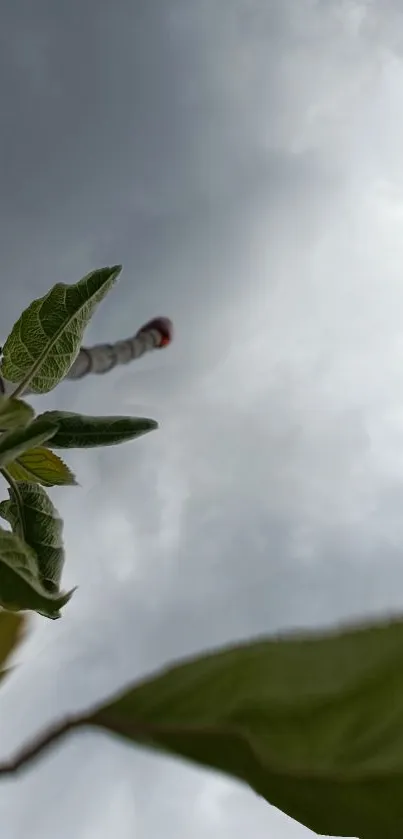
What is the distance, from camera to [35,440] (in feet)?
4.05

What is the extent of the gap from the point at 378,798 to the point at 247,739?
0.11 m

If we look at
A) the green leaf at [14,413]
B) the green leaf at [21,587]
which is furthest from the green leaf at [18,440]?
the green leaf at [21,587]

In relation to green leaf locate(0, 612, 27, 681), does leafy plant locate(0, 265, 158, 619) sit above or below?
above

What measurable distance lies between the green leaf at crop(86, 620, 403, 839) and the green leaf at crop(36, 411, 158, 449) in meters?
1.04

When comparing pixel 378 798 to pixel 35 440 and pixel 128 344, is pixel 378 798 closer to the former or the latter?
pixel 35 440

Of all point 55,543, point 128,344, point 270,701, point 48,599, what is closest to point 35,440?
point 48,599

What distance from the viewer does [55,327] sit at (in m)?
1.86

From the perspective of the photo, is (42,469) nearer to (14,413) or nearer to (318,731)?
(14,413)

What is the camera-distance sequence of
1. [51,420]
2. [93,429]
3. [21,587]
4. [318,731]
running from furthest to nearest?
[93,429] < [51,420] < [21,587] < [318,731]

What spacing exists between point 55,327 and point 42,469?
359mm

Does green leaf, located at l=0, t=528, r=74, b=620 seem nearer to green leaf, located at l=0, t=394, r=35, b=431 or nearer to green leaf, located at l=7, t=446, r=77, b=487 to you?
green leaf, located at l=0, t=394, r=35, b=431

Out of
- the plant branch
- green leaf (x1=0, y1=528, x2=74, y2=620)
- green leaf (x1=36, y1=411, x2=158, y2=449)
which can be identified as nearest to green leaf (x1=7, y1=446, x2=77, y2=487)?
green leaf (x1=36, y1=411, x2=158, y2=449)

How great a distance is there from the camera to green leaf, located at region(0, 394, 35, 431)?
1269 mm

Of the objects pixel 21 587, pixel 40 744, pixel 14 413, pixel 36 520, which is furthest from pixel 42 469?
pixel 40 744
